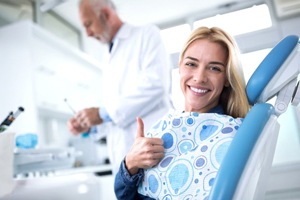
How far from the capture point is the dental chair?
0.54 metres

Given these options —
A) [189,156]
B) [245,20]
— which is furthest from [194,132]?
[245,20]

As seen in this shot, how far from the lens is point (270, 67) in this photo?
676 millimetres

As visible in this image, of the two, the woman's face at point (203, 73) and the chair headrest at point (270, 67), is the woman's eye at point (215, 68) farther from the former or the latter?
the chair headrest at point (270, 67)

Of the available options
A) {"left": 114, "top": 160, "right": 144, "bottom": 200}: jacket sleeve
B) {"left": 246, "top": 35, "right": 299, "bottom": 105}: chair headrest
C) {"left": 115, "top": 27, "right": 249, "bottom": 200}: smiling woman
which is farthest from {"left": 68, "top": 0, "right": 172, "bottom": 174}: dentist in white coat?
{"left": 246, "top": 35, "right": 299, "bottom": 105}: chair headrest

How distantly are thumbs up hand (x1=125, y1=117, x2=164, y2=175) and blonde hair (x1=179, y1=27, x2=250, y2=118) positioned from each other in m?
0.25

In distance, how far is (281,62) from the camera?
26.6 inches

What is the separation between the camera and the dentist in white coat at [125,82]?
53.7 inches

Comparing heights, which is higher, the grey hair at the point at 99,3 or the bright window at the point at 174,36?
the grey hair at the point at 99,3

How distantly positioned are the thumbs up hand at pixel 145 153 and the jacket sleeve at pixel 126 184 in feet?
0.09

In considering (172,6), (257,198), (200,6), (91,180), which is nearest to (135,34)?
(172,6)

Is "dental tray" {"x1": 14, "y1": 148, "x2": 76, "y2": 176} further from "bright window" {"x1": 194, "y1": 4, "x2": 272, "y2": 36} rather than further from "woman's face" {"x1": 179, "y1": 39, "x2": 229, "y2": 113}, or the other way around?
"bright window" {"x1": 194, "y1": 4, "x2": 272, "y2": 36}

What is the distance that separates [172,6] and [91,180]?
93 cm

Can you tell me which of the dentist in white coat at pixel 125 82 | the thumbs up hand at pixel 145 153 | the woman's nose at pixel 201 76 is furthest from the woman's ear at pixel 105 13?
the thumbs up hand at pixel 145 153

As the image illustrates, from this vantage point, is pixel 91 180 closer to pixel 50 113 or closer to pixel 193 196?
pixel 193 196
